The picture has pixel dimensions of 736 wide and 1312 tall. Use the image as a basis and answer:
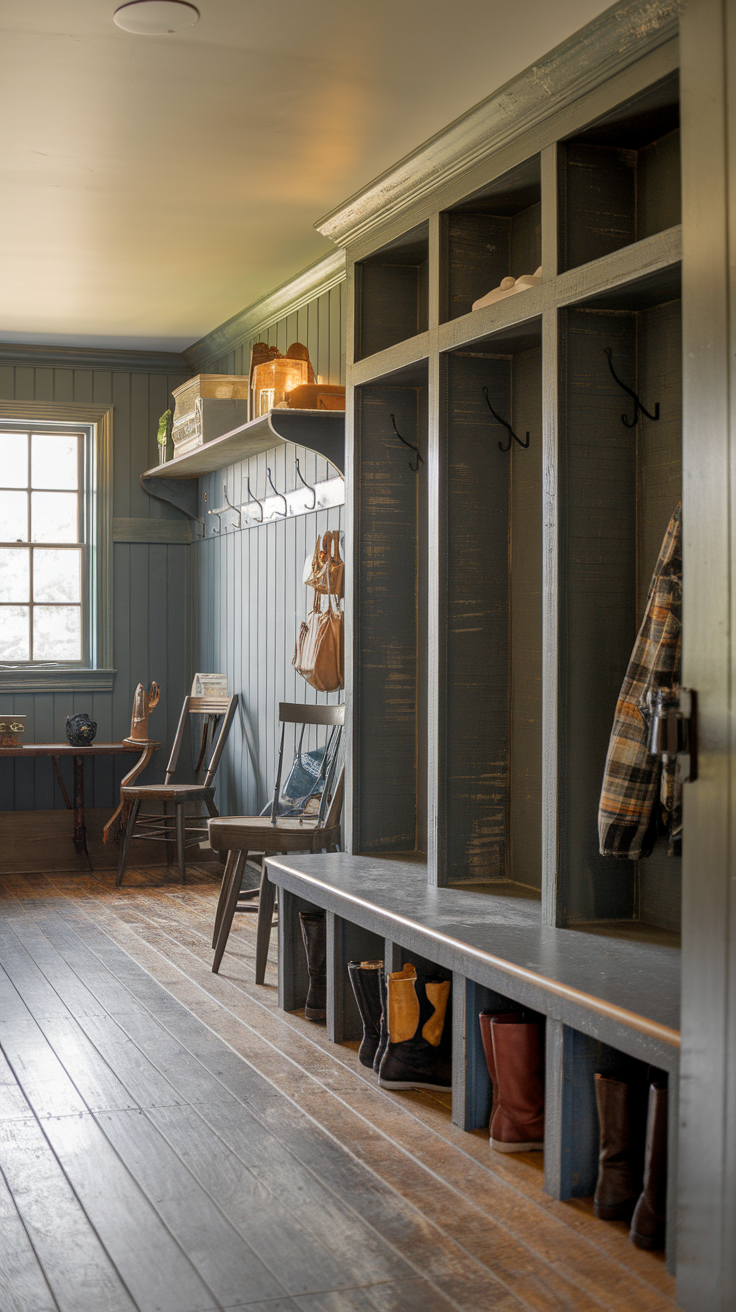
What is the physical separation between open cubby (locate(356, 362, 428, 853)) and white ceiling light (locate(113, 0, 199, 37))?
1.42 meters

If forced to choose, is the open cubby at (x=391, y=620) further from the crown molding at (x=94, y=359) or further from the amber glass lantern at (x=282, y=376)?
the crown molding at (x=94, y=359)

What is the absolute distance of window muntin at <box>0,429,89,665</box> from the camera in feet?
24.7

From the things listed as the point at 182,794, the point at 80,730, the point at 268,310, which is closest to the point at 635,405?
the point at 268,310

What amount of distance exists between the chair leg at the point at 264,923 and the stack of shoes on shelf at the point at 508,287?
2070 millimetres

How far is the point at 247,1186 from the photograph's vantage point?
2.79 m

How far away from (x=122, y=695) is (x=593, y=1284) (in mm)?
5776

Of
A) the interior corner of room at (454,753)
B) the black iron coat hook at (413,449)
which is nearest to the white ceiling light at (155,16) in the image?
the interior corner of room at (454,753)

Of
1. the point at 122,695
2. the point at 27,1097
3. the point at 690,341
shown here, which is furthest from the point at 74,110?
the point at 122,695

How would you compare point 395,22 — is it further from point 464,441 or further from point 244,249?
point 244,249

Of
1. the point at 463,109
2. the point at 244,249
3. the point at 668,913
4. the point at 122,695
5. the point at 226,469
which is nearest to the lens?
the point at 668,913

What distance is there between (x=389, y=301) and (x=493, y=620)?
1.31 metres

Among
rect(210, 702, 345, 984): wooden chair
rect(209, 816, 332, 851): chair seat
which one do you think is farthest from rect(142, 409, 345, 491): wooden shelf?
rect(209, 816, 332, 851): chair seat

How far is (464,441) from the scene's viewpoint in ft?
12.8

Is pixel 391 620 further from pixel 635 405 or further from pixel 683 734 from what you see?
pixel 683 734
